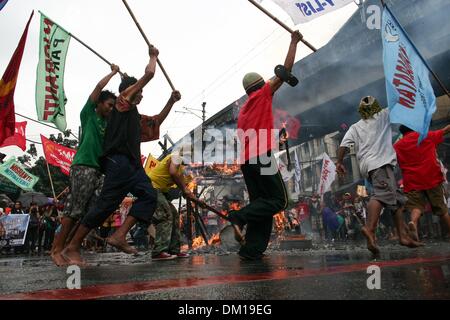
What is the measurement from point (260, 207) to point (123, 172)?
4.26ft

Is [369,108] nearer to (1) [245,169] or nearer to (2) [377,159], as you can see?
(2) [377,159]

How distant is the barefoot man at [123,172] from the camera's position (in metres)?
3.50

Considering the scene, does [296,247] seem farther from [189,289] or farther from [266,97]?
[189,289]

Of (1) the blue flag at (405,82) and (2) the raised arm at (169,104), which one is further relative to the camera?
(2) the raised arm at (169,104)

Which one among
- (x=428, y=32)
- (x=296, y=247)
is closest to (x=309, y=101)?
(x=428, y=32)

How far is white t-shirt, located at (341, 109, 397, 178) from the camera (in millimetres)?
4199

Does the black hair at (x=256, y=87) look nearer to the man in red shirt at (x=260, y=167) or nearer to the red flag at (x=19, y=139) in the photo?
the man in red shirt at (x=260, y=167)

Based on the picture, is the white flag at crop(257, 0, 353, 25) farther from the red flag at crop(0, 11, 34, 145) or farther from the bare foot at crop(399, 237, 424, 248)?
the red flag at crop(0, 11, 34, 145)

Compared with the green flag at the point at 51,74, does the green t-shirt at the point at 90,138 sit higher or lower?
lower

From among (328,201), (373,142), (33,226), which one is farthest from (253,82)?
(33,226)

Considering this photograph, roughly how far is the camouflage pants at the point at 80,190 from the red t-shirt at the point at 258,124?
4.91ft

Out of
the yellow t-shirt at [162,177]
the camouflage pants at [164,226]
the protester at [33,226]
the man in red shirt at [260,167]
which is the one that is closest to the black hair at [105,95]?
the man in red shirt at [260,167]

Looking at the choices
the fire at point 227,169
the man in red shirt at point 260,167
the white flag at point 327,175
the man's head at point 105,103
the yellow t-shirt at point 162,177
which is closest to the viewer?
the man in red shirt at point 260,167

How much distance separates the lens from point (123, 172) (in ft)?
11.8
